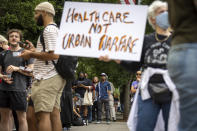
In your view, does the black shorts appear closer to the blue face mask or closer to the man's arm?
the man's arm

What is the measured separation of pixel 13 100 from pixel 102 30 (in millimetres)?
3139

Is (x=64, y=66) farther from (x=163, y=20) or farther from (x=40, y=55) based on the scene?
(x=163, y=20)

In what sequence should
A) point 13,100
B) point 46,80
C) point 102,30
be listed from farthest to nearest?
point 13,100
point 46,80
point 102,30

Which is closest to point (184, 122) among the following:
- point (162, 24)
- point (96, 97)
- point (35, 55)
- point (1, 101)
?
point (162, 24)

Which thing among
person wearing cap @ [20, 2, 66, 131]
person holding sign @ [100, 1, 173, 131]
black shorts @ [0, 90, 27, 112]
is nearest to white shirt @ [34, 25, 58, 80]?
person wearing cap @ [20, 2, 66, 131]

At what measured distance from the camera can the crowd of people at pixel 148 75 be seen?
9.04 ft

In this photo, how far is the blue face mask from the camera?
447 centimetres

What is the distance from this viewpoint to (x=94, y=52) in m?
4.23

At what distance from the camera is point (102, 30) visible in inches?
170

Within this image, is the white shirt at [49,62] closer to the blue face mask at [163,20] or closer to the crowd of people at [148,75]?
the crowd of people at [148,75]

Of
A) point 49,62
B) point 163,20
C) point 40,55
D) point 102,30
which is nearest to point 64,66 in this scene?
point 49,62

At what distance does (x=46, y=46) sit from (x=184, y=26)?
9.87ft

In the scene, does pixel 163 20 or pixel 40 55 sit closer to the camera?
pixel 163 20

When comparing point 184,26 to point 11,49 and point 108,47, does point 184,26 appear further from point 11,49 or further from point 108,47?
point 11,49
